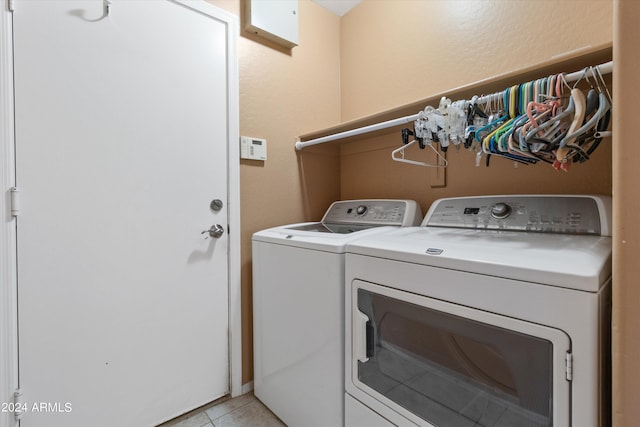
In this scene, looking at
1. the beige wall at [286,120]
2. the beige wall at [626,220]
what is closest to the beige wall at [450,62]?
the beige wall at [286,120]

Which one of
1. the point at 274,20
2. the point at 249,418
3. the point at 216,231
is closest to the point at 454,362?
the point at 249,418

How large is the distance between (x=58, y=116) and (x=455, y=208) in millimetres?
1805

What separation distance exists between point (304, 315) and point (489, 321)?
0.79m

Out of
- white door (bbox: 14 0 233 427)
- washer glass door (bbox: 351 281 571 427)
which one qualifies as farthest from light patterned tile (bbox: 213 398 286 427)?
washer glass door (bbox: 351 281 571 427)

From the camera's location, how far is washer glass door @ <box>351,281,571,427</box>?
725 millimetres

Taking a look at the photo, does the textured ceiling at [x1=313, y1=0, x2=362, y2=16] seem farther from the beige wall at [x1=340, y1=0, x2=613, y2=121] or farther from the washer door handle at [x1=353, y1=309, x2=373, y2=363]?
the washer door handle at [x1=353, y1=309, x2=373, y2=363]

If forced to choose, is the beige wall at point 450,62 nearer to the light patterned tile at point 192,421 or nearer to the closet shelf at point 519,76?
the closet shelf at point 519,76

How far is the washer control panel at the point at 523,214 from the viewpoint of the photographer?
1.10 meters

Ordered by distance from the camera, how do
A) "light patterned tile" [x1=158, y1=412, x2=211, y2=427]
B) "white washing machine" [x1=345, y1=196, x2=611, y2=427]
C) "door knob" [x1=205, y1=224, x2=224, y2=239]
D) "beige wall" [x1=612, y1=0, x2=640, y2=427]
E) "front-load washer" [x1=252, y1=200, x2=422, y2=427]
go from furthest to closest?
"door knob" [x1=205, y1=224, x2=224, y2=239] < "light patterned tile" [x1=158, y1=412, x2=211, y2=427] < "front-load washer" [x1=252, y1=200, x2=422, y2=427] < "white washing machine" [x1=345, y1=196, x2=611, y2=427] < "beige wall" [x1=612, y1=0, x2=640, y2=427]

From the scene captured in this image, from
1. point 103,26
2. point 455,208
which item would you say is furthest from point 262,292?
point 103,26

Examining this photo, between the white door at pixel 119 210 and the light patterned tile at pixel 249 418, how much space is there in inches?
6.2

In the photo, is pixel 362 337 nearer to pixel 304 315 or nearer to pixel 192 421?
pixel 304 315

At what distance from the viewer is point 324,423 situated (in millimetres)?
1262

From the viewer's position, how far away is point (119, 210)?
1.37 meters
